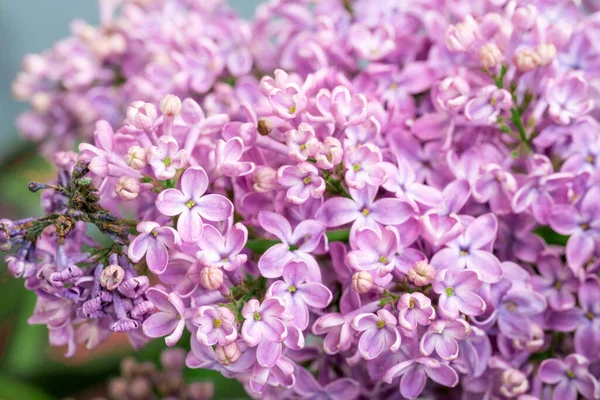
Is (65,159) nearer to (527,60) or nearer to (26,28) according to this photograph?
(527,60)

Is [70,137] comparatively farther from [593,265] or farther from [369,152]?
[593,265]

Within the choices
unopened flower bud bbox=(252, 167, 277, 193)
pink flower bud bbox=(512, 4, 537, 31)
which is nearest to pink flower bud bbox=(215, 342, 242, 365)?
unopened flower bud bbox=(252, 167, 277, 193)

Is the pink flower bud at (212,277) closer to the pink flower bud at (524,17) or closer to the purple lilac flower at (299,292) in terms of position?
the purple lilac flower at (299,292)

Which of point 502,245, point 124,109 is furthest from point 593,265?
point 124,109

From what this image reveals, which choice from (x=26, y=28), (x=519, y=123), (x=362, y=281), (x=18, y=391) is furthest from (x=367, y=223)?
(x=26, y=28)

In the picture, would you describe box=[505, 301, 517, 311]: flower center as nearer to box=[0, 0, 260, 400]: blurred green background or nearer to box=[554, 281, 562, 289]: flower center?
box=[554, 281, 562, 289]: flower center
